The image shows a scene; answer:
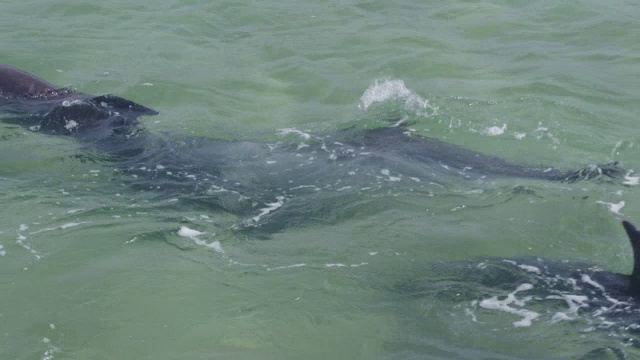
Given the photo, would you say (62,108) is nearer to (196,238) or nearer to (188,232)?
(188,232)

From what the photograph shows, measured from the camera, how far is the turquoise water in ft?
17.4

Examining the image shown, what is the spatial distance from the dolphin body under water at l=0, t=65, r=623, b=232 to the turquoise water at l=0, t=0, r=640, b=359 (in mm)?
247

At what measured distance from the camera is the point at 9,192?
7.57 metres

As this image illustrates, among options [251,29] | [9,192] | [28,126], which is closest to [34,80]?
[28,126]

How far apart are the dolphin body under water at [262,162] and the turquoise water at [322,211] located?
25 centimetres

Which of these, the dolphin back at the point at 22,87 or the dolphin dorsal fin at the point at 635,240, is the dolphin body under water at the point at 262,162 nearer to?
the dolphin back at the point at 22,87

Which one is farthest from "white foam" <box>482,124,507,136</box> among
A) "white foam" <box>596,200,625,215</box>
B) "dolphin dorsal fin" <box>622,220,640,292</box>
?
"dolphin dorsal fin" <box>622,220,640,292</box>

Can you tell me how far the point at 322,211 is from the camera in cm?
730

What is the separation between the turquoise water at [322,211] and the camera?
17.4 ft

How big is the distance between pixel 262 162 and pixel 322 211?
4.70 feet

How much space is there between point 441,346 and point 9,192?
4285mm

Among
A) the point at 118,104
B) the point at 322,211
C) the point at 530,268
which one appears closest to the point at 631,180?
the point at 530,268

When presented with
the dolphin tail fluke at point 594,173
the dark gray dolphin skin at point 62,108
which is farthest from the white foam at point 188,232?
the dolphin tail fluke at point 594,173

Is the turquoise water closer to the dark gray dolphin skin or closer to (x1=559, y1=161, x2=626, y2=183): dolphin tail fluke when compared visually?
(x1=559, y1=161, x2=626, y2=183): dolphin tail fluke
